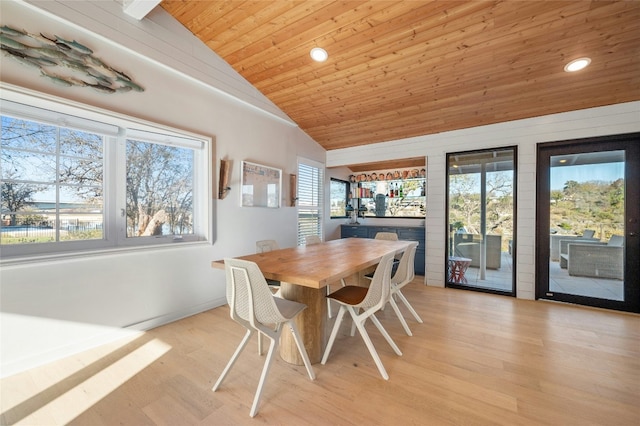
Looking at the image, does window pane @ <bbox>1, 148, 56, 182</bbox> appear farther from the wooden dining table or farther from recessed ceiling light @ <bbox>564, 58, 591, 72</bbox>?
recessed ceiling light @ <bbox>564, 58, 591, 72</bbox>

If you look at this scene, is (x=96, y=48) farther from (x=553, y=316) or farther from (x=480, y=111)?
(x=553, y=316)

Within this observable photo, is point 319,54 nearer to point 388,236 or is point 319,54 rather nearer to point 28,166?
point 388,236

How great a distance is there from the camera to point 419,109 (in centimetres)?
354

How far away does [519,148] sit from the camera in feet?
11.4

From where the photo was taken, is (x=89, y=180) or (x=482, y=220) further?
(x=482, y=220)

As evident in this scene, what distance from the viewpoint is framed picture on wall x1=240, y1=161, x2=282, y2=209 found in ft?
11.4

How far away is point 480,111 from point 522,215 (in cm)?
151

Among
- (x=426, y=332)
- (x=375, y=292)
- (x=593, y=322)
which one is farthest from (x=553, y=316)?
(x=375, y=292)

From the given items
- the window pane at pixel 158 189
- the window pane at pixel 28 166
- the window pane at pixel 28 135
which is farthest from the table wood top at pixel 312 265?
the window pane at pixel 28 135

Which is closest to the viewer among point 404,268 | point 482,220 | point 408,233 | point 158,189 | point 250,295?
point 250,295

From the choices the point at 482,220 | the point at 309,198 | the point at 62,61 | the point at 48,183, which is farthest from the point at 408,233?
the point at 62,61

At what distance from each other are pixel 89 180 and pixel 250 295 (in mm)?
1971

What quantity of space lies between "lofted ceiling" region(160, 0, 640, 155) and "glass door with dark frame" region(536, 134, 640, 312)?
60 cm

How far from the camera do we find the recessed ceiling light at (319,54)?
274cm
